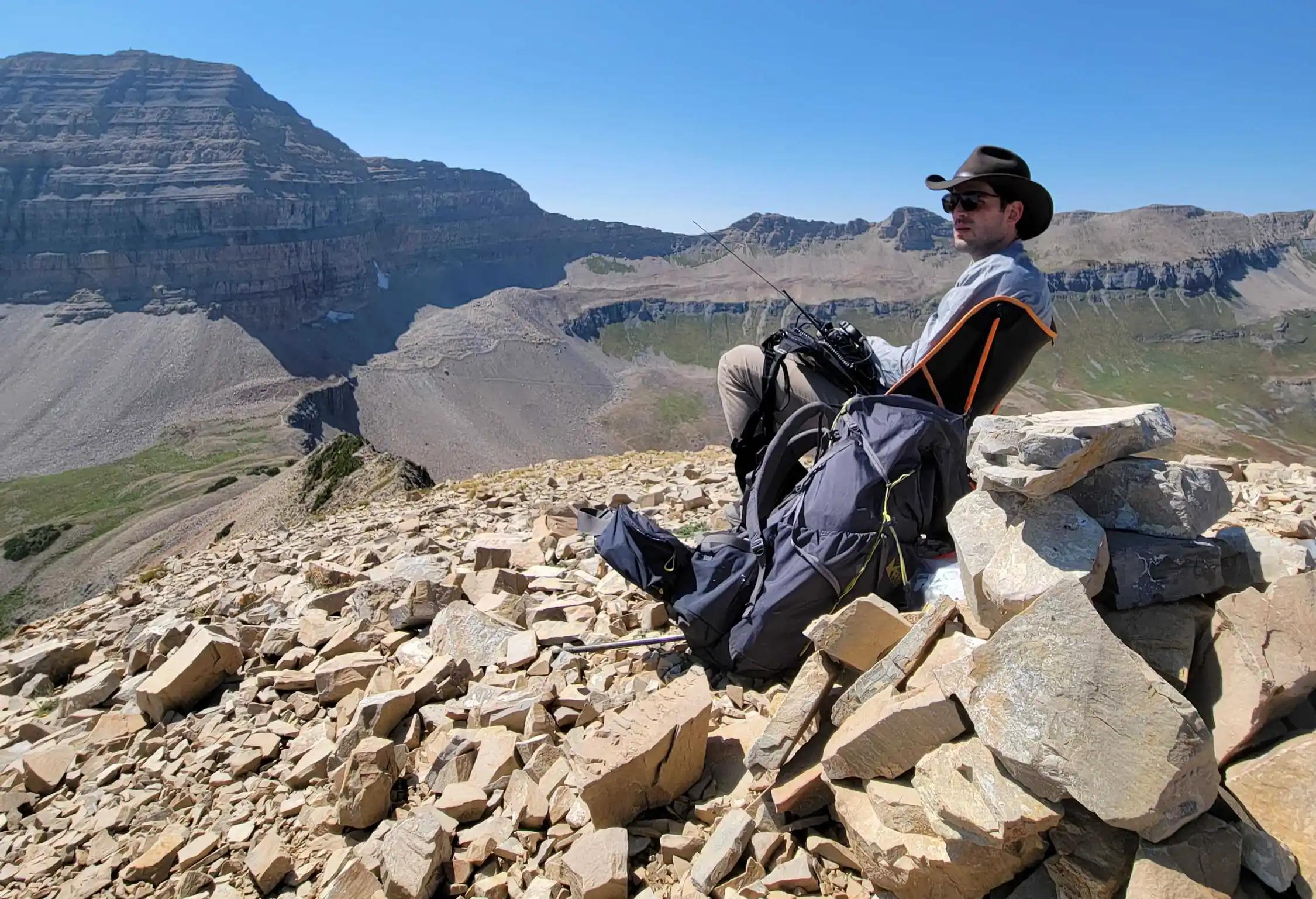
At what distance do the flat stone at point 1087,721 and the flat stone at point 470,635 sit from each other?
3510mm

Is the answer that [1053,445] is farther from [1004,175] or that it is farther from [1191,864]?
[1004,175]

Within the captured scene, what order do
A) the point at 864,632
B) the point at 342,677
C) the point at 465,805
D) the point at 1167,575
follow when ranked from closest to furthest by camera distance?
the point at 1167,575
the point at 864,632
the point at 465,805
the point at 342,677

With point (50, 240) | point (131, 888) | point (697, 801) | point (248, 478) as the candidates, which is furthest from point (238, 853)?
point (50, 240)

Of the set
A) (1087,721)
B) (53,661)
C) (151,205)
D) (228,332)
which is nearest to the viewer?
(1087,721)

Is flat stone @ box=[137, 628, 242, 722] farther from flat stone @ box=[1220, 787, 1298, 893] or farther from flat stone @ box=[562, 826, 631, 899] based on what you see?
flat stone @ box=[1220, 787, 1298, 893]

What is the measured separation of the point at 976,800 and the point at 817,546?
1.90 m

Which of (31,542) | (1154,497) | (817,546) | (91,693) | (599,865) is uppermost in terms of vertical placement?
(1154,497)

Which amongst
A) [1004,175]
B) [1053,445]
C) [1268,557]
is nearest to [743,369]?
[1004,175]

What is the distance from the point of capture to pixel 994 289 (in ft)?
15.8

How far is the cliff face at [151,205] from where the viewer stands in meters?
150

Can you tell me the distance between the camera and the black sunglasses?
5.08 m

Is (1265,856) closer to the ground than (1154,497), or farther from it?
closer to the ground

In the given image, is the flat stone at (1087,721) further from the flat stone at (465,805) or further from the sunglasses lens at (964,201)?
the sunglasses lens at (964,201)

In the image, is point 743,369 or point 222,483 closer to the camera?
point 743,369
